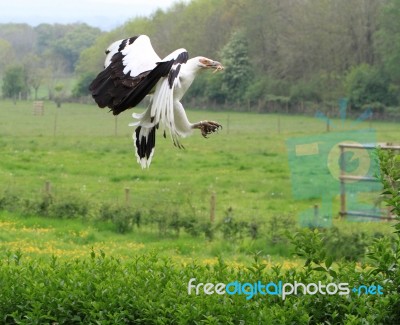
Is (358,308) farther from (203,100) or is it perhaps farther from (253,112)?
(253,112)

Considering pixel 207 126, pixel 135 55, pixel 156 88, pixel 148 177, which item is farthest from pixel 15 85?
pixel 207 126

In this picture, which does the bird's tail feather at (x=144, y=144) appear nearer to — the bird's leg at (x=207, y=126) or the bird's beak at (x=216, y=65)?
the bird's leg at (x=207, y=126)

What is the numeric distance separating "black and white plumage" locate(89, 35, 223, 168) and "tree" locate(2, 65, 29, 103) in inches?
2342

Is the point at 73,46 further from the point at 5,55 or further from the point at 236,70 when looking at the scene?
the point at 236,70

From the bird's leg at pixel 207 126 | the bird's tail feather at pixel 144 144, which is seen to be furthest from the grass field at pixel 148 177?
the bird's leg at pixel 207 126

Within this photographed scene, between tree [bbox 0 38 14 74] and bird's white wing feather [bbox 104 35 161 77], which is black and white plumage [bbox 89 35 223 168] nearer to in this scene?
bird's white wing feather [bbox 104 35 161 77]

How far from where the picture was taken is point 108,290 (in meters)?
5.68

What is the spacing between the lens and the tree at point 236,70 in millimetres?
49562

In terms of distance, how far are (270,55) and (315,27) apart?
3604 mm

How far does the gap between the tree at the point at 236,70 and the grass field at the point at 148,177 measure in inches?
150

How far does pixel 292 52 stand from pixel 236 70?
25.5ft

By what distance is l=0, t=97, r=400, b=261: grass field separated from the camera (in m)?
14.1

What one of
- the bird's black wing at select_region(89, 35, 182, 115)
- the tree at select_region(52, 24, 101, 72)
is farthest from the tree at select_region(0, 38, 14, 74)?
the bird's black wing at select_region(89, 35, 182, 115)

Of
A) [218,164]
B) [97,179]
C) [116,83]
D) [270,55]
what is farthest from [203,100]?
[116,83]
